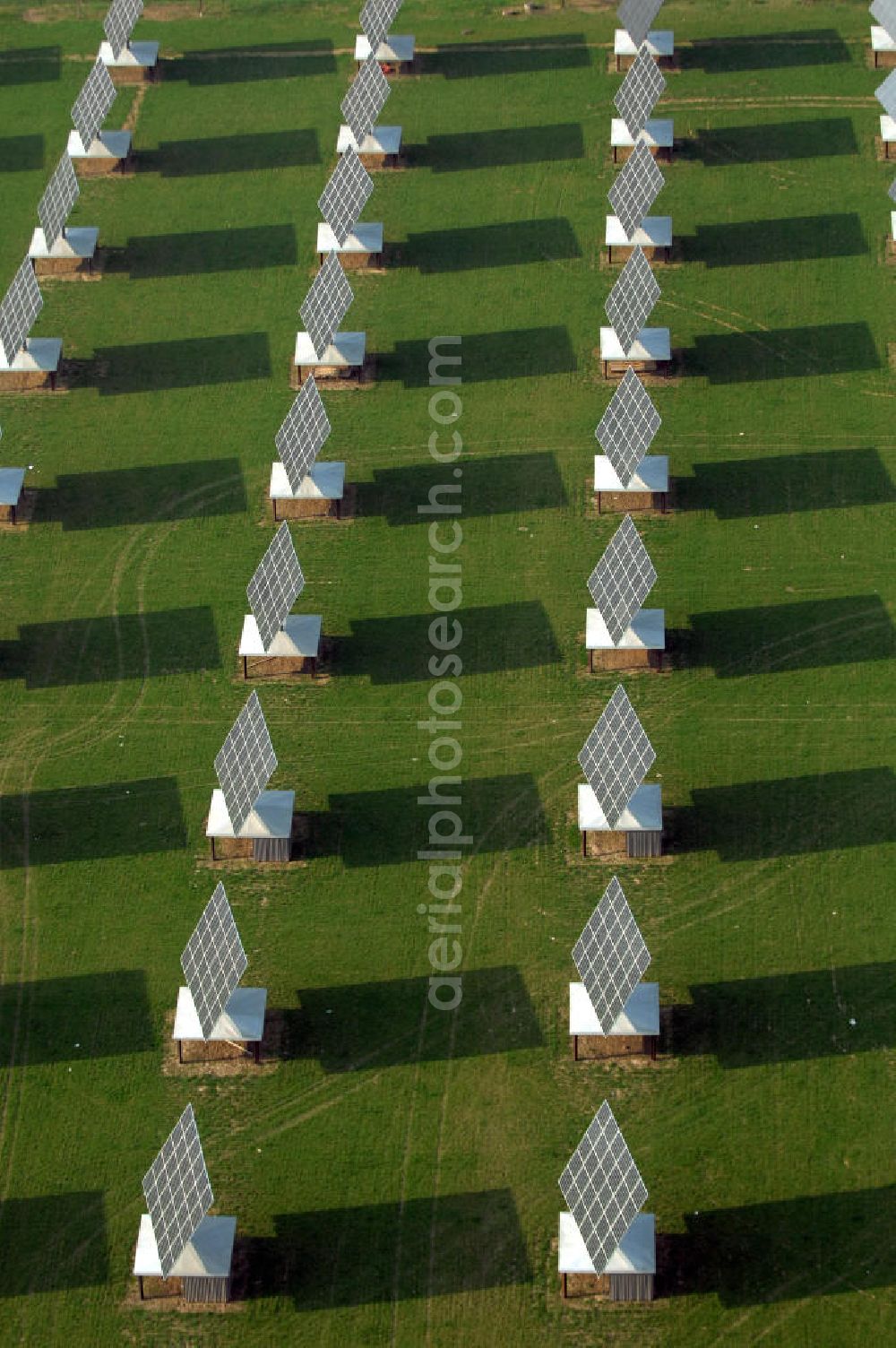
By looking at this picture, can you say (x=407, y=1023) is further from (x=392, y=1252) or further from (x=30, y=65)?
(x=30, y=65)

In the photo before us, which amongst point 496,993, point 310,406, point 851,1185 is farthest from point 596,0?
point 851,1185

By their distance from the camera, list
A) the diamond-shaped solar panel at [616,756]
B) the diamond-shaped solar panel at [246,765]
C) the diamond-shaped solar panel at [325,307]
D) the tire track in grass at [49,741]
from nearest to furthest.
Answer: the tire track in grass at [49,741], the diamond-shaped solar panel at [616,756], the diamond-shaped solar panel at [246,765], the diamond-shaped solar panel at [325,307]

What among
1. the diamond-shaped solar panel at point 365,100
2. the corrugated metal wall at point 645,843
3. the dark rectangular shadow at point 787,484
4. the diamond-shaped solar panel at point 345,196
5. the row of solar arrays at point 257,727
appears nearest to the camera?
the row of solar arrays at point 257,727

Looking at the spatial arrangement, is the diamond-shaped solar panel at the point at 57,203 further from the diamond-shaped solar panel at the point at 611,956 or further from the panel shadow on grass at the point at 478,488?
the diamond-shaped solar panel at the point at 611,956

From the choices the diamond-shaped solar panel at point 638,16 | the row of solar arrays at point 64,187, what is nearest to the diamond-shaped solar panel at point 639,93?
the diamond-shaped solar panel at point 638,16

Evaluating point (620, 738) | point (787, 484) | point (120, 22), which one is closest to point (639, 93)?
point (787, 484)

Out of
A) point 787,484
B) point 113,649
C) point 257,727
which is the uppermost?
point 787,484
